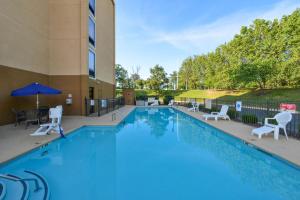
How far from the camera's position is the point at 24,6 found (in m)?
10.5

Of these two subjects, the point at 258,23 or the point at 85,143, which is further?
the point at 258,23

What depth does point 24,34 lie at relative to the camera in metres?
10.6

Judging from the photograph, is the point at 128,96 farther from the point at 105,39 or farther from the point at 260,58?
the point at 260,58

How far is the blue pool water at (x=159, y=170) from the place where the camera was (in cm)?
355

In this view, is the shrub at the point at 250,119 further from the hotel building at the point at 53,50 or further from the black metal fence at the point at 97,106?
the hotel building at the point at 53,50

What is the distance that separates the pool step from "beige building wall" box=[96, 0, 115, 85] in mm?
13112

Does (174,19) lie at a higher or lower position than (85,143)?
higher

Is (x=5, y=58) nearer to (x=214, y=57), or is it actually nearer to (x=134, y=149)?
(x=134, y=149)

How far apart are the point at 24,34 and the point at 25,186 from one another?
9.94 meters

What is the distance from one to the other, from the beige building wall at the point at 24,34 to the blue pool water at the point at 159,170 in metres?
5.98

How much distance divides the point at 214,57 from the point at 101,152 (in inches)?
1592

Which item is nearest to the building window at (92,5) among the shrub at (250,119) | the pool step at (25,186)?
the shrub at (250,119)

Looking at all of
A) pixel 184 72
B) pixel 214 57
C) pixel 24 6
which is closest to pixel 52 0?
pixel 24 6

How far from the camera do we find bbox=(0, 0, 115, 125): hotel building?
31.2 ft
